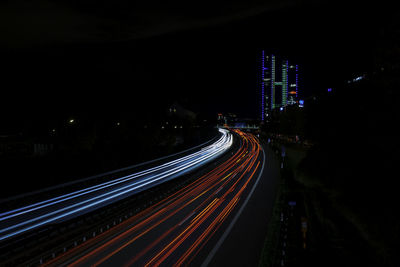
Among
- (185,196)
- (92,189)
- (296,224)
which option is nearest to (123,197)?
(92,189)

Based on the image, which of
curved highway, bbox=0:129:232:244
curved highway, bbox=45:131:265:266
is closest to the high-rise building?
curved highway, bbox=0:129:232:244

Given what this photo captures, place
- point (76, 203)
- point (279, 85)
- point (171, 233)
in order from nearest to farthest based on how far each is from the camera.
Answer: point (171, 233), point (76, 203), point (279, 85)

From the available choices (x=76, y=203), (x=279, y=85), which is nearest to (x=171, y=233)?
(x=76, y=203)

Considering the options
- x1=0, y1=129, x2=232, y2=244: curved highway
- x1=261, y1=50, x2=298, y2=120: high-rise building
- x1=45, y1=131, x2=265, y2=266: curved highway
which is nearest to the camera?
x1=45, y1=131, x2=265, y2=266: curved highway

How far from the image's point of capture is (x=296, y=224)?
10.2 m

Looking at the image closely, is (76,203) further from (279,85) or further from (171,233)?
(279,85)

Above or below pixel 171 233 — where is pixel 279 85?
above

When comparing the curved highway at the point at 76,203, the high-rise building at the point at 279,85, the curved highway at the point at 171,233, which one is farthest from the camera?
the high-rise building at the point at 279,85

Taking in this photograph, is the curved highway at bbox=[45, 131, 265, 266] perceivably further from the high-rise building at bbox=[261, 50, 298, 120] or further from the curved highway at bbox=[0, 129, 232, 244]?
the high-rise building at bbox=[261, 50, 298, 120]

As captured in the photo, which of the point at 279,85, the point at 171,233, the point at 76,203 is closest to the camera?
the point at 171,233

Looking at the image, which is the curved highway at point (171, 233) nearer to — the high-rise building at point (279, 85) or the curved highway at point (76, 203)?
the curved highway at point (76, 203)

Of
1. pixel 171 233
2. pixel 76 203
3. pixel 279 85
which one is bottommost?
pixel 171 233

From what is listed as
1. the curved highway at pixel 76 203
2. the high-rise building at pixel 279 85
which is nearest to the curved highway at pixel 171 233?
the curved highway at pixel 76 203

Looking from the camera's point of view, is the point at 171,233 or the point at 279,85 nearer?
the point at 171,233
